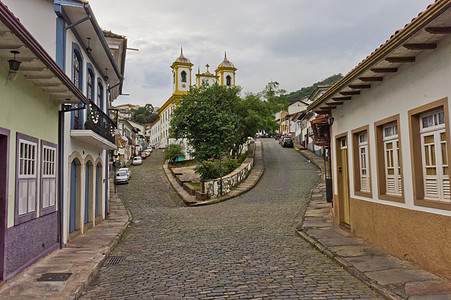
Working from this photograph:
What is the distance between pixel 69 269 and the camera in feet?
22.5

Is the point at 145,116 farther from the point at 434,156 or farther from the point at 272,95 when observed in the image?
the point at 434,156

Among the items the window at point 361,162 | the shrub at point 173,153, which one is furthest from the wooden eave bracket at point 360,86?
the shrub at point 173,153

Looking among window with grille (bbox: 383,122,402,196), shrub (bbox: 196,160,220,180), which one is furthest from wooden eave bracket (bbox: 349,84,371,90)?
shrub (bbox: 196,160,220,180)

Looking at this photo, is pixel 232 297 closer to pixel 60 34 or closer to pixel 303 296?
pixel 303 296

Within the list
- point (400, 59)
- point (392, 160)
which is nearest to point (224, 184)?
point (392, 160)

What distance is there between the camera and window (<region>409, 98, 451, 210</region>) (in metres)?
5.82

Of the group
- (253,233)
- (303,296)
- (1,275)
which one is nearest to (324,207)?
(253,233)

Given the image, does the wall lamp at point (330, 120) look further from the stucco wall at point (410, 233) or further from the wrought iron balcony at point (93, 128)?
the wrought iron balcony at point (93, 128)

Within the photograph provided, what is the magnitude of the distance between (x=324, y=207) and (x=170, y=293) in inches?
409

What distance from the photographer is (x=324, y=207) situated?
14883mm

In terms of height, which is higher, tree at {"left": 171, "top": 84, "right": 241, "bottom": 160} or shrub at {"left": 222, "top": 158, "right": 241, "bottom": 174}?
tree at {"left": 171, "top": 84, "right": 241, "bottom": 160}

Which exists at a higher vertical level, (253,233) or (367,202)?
(367,202)

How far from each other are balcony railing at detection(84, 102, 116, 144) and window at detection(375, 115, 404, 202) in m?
6.84

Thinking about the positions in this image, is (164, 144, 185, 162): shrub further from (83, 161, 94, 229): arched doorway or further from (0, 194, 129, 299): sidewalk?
(0, 194, 129, 299): sidewalk
